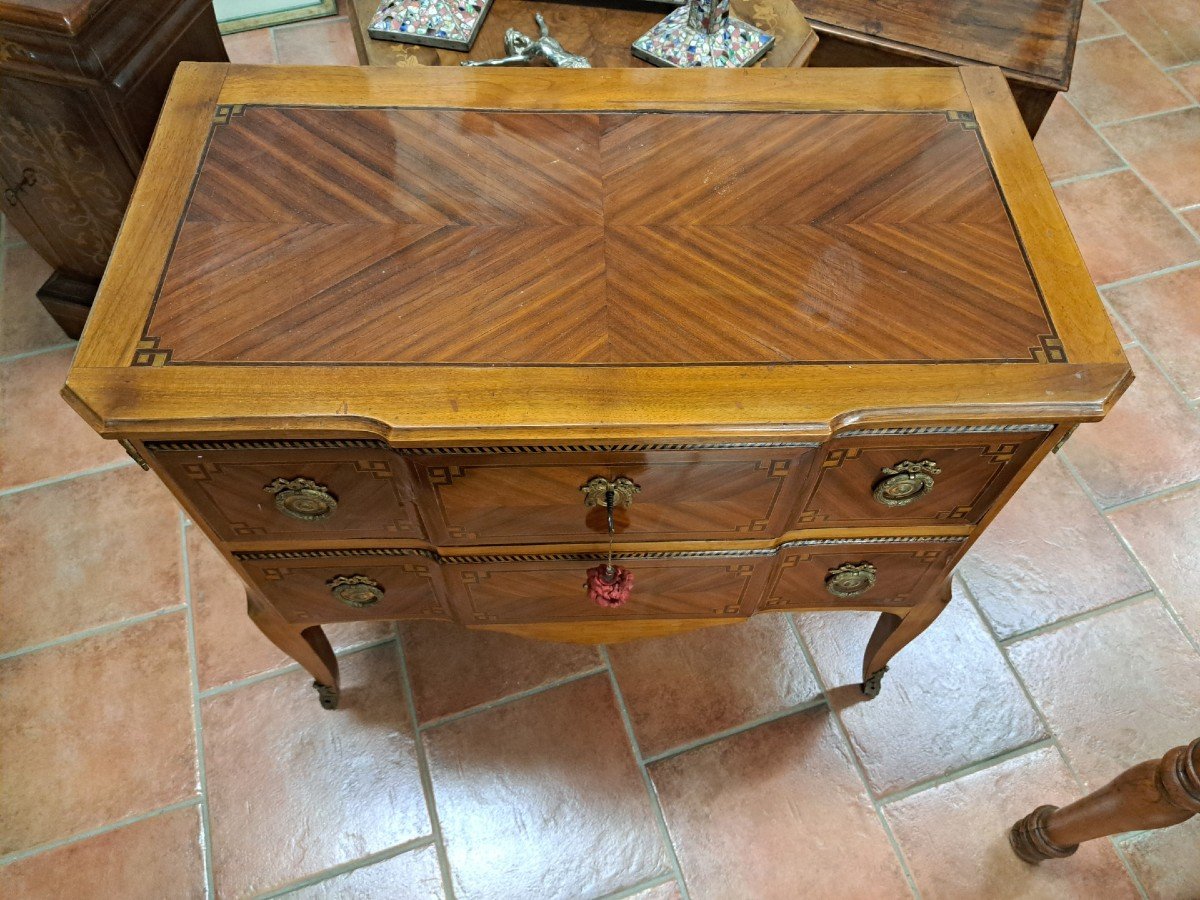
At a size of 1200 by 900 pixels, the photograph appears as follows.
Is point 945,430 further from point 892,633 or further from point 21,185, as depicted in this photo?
point 21,185

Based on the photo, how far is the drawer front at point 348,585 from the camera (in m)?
1.24

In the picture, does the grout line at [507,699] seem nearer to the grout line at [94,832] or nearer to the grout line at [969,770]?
the grout line at [94,832]

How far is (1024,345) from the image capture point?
1031mm

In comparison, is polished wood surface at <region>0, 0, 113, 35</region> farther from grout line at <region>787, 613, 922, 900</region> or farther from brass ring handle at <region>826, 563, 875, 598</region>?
grout line at <region>787, 613, 922, 900</region>

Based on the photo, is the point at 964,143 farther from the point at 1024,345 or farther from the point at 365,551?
the point at 365,551

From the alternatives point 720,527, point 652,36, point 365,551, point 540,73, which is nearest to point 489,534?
point 365,551

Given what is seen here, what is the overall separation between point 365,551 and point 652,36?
1.07 metres

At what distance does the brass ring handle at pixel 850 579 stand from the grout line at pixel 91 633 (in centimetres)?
131

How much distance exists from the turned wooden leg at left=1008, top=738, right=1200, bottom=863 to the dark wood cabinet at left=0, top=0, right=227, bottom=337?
79.1 inches

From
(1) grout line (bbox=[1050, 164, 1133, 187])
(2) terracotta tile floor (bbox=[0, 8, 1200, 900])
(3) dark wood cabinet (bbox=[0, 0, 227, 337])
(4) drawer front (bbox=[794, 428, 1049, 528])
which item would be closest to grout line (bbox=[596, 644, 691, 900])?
(2) terracotta tile floor (bbox=[0, 8, 1200, 900])

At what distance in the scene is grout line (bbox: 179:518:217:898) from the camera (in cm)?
155

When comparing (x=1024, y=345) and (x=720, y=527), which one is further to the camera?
(x=720, y=527)

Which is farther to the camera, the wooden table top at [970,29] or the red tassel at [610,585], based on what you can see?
the wooden table top at [970,29]

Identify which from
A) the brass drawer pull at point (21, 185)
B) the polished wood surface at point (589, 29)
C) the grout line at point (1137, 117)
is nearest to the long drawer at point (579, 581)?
the polished wood surface at point (589, 29)
